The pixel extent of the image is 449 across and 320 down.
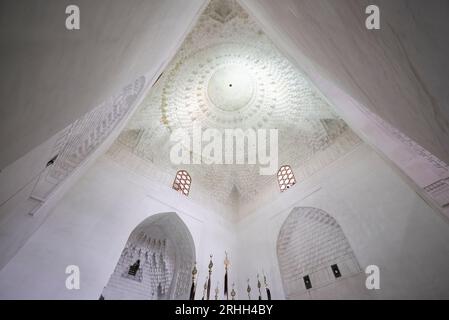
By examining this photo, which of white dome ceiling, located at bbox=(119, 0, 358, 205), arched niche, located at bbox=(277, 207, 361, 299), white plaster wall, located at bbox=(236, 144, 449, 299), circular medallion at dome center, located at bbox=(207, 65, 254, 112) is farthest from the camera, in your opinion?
circular medallion at dome center, located at bbox=(207, 65, 254, 112)

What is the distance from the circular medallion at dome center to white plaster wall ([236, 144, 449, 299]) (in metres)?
3.28

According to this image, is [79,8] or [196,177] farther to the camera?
[196,177]

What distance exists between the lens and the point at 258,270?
19.2ft

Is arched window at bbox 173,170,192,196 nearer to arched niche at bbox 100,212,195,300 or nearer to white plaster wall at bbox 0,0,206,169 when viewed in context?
arched niche at bbox 100,212,195,300

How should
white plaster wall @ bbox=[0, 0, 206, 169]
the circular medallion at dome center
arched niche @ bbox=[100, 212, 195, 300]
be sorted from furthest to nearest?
the circular medallion at dome center → arched niche @ bbox=[100, 212, 195, 300] → white plaster wall @ bbox=[0, 0, 206, 169]

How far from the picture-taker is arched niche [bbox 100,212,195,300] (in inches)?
217

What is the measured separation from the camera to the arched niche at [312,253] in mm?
4715

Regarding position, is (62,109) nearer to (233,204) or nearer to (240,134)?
(240,134)

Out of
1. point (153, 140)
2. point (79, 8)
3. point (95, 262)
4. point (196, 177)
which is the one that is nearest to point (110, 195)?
point (95, 262)

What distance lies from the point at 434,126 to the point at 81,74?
2089 millimetres

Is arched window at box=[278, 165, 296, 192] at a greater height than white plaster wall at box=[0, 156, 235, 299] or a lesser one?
greater

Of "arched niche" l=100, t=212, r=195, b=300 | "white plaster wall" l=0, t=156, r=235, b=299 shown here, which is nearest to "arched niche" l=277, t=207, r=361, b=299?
"white plaster wall" l=0, t=156, r=235, b=299

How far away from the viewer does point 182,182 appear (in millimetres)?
6949

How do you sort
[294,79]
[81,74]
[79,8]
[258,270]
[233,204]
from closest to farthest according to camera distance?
1. [79,8]
2. [81,74]
3. [258,270]
4. [294,79]
5. [233,204]
